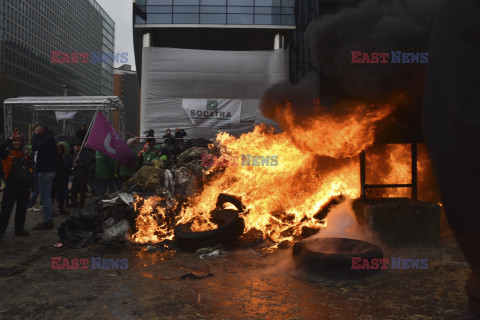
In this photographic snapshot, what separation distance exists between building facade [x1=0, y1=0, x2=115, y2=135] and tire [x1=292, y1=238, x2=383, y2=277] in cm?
4986

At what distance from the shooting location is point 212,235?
6043mm

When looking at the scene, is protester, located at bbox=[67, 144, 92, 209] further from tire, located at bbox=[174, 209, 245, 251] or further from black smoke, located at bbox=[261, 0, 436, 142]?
black smoke, located at bbox=[261, 0, 436, 142]

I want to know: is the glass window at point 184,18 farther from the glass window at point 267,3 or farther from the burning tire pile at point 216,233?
the burning tire pile at point 216,233

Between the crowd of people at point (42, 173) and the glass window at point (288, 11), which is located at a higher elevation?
the glass window at point (288, 11)

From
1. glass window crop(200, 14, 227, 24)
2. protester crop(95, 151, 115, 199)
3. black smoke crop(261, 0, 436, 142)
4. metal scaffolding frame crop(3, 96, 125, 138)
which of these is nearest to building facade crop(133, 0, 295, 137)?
glass window crop(200, 14, 227, 24)

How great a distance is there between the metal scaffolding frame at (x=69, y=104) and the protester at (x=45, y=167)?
719 cm

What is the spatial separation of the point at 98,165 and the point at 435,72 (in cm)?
1012

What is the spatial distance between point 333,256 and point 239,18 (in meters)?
19.6

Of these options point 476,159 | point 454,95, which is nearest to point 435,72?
point 454,95

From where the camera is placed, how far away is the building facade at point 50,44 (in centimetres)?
5806

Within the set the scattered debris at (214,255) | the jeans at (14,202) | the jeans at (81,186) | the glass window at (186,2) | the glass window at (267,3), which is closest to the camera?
the scattered debris at (214,255)

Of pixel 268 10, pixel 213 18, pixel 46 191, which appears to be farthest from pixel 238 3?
pixel 46 191

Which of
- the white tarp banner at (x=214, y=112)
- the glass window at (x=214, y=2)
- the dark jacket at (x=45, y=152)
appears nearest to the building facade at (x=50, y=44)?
the glass window at (x=214, y=2)

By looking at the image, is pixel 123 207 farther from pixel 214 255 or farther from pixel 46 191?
pixel 214 255
